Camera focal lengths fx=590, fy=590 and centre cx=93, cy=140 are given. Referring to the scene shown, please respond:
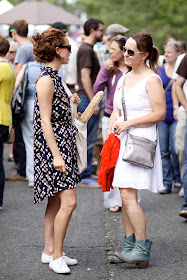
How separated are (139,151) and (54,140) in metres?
0.75

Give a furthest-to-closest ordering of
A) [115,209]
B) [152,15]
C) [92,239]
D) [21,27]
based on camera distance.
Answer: [152,15] < [21,27] < [115,209] < [92,239]

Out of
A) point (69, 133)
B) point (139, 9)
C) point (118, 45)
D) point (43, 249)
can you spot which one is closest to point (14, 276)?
point (43, 249)

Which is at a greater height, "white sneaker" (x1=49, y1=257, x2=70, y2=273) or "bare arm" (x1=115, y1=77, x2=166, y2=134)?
"bare arm" (x1=115, y1=77, x2=166, y2=134)

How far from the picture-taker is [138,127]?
17.0 feet

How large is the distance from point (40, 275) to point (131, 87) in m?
1.80

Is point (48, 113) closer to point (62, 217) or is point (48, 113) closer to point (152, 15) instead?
point (62, 217)

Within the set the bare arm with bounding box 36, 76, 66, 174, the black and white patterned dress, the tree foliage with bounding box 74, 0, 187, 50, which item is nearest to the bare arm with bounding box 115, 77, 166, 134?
the black and white patterned dress

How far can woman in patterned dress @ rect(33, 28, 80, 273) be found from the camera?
16.1 ft

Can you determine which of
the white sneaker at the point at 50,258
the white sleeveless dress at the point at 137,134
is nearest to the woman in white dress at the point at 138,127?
the white sleeveless dress at the point at 137,134

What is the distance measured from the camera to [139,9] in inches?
1460

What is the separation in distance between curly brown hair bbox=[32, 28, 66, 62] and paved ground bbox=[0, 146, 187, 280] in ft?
6.10

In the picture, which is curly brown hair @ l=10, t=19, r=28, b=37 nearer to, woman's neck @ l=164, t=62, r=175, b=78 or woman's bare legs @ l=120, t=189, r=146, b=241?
woman's neck @ l=164, t=62, r=175, b=78

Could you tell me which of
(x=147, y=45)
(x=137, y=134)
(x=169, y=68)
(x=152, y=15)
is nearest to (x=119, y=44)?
(x=147, y=45)

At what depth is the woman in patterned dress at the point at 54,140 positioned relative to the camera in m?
4.91
